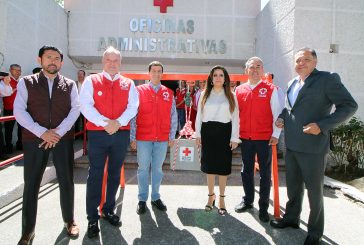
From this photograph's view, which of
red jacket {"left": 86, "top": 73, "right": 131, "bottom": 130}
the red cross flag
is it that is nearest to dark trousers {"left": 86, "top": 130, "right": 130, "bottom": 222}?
red jacket {"left": 86, "top": 73, "right": 131, "bottom": 130}

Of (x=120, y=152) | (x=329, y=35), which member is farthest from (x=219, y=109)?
(x=329, y=35)

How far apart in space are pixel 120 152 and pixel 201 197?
172 cm

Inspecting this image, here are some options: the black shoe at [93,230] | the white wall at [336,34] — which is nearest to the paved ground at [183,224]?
the black shoe at [93,230]

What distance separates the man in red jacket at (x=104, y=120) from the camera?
3025 mm

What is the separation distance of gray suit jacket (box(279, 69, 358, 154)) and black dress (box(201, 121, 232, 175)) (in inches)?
30.4

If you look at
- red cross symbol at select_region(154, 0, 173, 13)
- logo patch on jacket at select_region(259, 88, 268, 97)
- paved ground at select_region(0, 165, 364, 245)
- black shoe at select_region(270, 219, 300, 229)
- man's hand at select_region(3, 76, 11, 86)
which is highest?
red cross symbol at select_region(154, 0, 173, 13)

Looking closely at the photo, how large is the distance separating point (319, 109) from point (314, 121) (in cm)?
12

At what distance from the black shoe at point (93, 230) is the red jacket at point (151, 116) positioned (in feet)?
3.70

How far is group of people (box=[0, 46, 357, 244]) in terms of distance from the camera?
2.79 metres

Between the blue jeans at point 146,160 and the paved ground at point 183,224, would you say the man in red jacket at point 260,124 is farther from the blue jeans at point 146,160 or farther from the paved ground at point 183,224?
the blue jeans at point 146,160

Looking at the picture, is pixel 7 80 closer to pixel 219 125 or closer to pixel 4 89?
pixel 4 89

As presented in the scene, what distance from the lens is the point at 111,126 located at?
300 centimetres

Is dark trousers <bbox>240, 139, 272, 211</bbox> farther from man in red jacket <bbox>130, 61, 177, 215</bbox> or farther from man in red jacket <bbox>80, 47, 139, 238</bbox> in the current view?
man in red jacket <bbox>80, 47, 139, 238</bbox>

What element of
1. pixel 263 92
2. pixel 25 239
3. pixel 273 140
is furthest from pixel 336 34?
pixel 25 239
